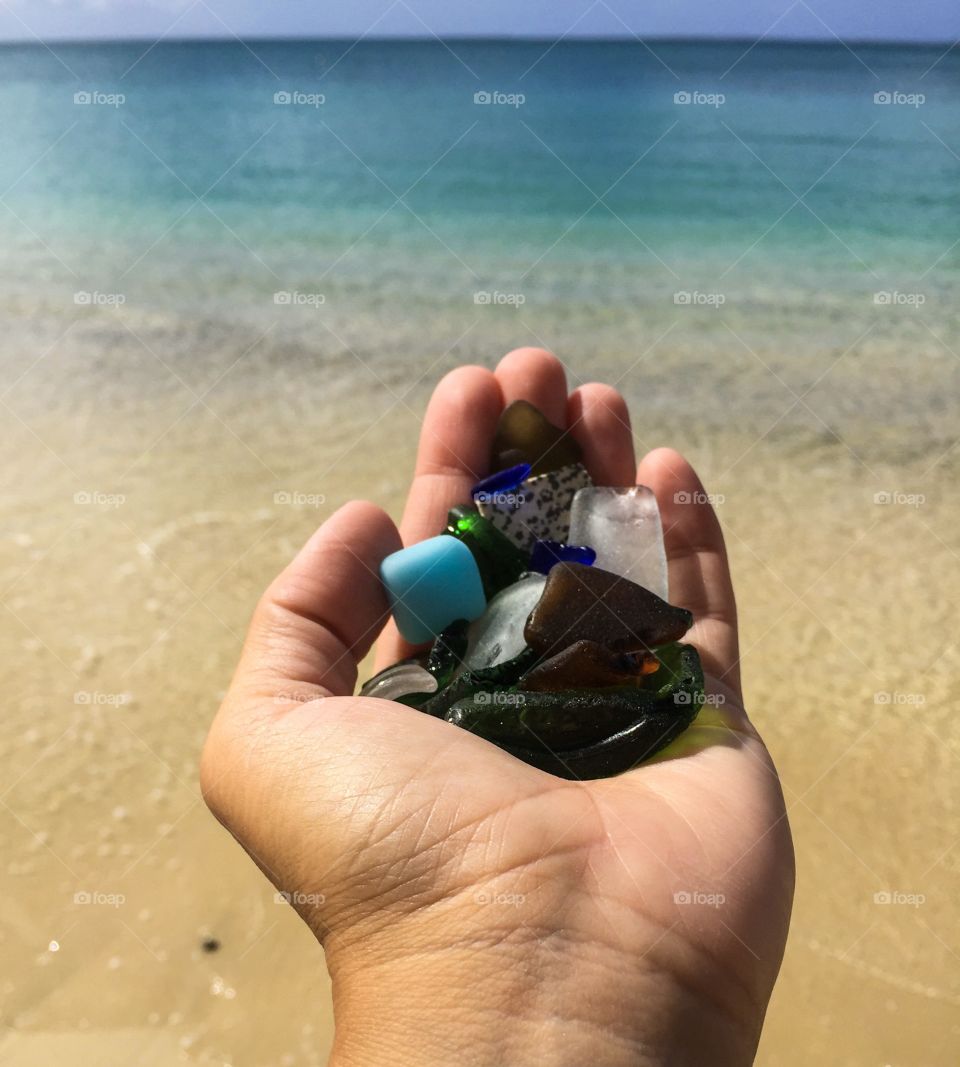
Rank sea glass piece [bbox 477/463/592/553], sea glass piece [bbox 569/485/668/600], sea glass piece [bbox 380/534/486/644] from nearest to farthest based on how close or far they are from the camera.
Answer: sea glass piece [bbox 380/534/486/644] < sea glass piece [bbox 569/485/668/600] < sea glass piece [bbox 477/463/592/553]

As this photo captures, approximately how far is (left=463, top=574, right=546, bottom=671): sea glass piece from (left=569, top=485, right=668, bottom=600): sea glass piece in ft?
0.73

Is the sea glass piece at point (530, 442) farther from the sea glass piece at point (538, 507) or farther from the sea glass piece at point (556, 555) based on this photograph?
the sea glass piece at point (556, 555)

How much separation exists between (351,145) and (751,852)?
1389 centimetres

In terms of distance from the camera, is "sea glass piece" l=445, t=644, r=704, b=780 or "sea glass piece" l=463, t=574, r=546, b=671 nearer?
"sea glass piece" l=445, t=644, r=704, b=780

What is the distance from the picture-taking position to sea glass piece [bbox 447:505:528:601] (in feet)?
8.20

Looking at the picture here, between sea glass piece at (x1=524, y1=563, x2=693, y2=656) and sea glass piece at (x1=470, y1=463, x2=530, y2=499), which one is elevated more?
sea glass piece at (x1=470, y1=463, x2=530, y2=499)

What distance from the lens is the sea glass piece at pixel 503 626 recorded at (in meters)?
→ 2.27

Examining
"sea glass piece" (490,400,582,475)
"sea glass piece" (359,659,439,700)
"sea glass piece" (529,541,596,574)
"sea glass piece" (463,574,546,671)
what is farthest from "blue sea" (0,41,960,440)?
"sea glass piece" (359,659,439,700)

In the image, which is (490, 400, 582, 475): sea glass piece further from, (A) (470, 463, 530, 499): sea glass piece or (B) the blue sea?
(B) the blue sea

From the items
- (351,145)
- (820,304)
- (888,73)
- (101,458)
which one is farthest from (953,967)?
(888,73)

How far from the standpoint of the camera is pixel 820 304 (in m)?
7.18

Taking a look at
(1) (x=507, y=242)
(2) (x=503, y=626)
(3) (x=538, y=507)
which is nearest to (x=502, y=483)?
(3) (x=538, y=507)

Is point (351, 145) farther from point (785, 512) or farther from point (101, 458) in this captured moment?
point (785, 512)

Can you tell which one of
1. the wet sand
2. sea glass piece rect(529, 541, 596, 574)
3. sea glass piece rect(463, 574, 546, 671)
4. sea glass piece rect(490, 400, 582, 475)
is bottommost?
the wet sand
